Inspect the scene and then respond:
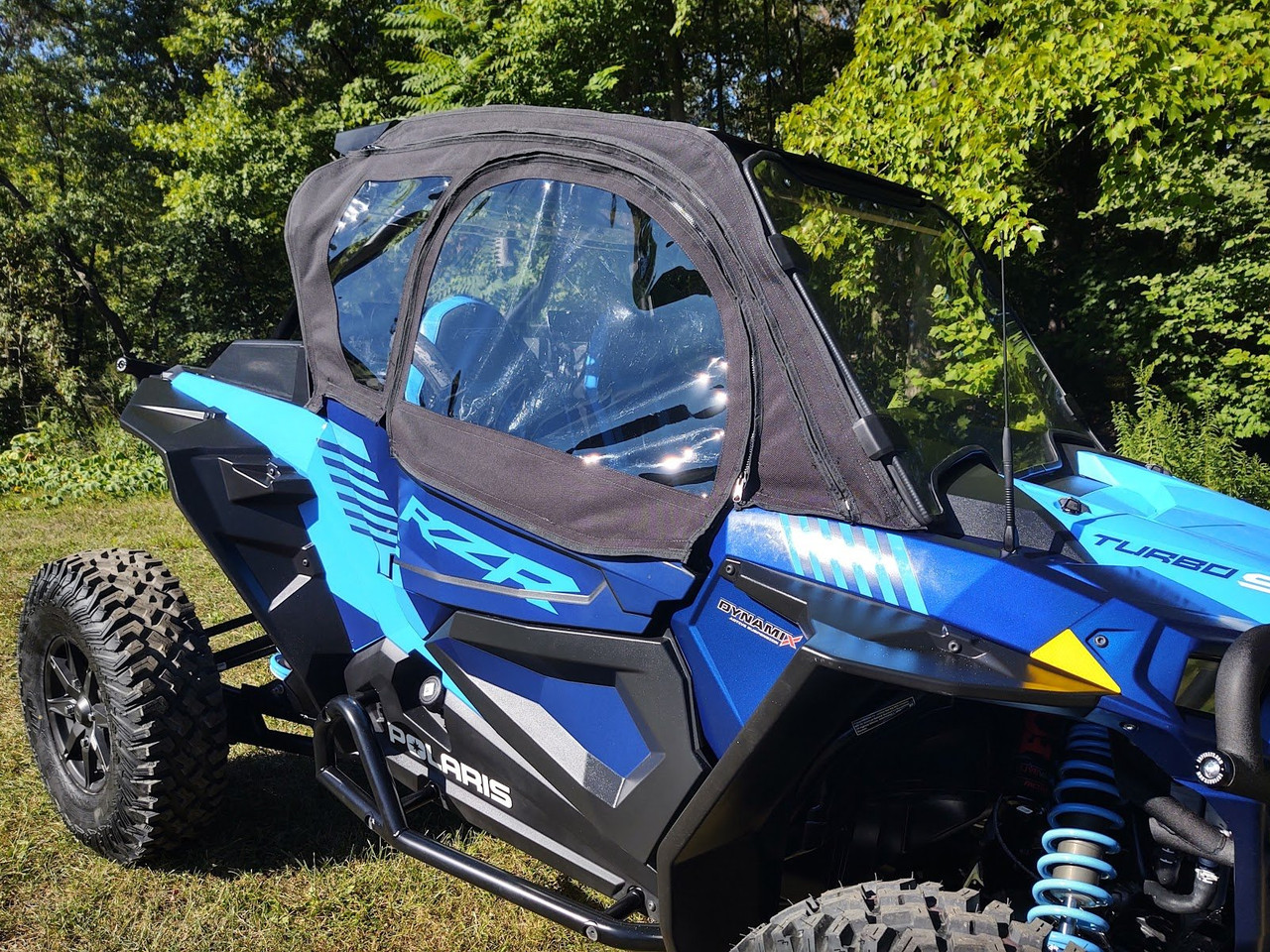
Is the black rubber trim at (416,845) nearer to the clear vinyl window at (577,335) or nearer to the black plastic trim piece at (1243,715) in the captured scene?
the clear vinyl window at (577,335)

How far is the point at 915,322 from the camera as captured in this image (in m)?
2.39

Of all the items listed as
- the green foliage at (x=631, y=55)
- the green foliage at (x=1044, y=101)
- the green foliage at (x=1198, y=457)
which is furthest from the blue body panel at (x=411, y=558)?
the green foliage at (x=631, y=55)

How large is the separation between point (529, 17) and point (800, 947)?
9.92 metres

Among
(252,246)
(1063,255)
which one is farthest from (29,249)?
(1063,255)

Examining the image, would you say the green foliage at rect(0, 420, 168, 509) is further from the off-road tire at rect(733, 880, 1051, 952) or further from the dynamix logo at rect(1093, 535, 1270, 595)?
the dynamix logo at rect(1093, 535, 1270, 595)

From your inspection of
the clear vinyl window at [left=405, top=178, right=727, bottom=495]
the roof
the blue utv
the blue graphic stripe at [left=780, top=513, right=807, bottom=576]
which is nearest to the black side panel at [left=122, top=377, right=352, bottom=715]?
the blue utv

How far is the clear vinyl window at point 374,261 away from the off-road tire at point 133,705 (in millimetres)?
1073

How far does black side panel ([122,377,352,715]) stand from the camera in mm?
2918

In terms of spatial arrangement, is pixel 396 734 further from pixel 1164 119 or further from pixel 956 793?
pixel 1164 119

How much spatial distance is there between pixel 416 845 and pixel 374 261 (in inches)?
61.3

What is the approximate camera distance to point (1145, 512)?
218cm

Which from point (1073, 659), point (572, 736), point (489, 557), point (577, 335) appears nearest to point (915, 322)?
point (577, 335)

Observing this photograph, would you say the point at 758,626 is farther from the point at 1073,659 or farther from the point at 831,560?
the point at 1073,659

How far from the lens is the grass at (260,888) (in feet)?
9.25
